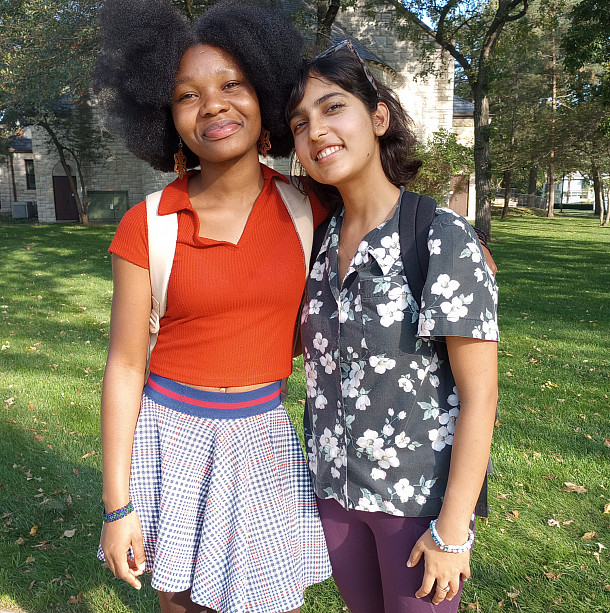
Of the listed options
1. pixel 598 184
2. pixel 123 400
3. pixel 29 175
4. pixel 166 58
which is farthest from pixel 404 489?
pixel 598 184

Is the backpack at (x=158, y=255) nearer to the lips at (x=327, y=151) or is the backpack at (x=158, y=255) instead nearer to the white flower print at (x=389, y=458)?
the lips at (x=327, y=151)

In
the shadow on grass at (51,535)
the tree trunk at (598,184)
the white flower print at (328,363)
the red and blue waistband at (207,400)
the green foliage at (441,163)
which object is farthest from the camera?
the tree trunk at (598,184)

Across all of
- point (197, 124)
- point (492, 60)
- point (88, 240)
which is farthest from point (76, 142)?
point (197, 124)

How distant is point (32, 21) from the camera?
1198 centimetres

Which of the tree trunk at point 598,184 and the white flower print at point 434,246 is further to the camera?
the tree trunk at point 598,184

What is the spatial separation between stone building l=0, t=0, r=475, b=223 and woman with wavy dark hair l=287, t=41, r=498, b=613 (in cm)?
2140

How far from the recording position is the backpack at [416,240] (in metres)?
1.69

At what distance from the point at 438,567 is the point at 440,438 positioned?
13.8 inches

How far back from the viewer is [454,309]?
5.19 feet

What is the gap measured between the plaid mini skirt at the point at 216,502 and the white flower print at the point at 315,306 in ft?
1.09

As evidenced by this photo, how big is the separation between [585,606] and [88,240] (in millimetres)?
20041

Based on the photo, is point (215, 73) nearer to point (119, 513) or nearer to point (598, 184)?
point (119, 513)

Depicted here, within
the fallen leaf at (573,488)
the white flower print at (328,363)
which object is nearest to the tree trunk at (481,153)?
the fallen leaf at (573,488)

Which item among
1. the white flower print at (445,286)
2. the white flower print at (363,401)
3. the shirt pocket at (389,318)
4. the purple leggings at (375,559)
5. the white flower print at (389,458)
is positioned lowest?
the purple leggings at (375,559)
